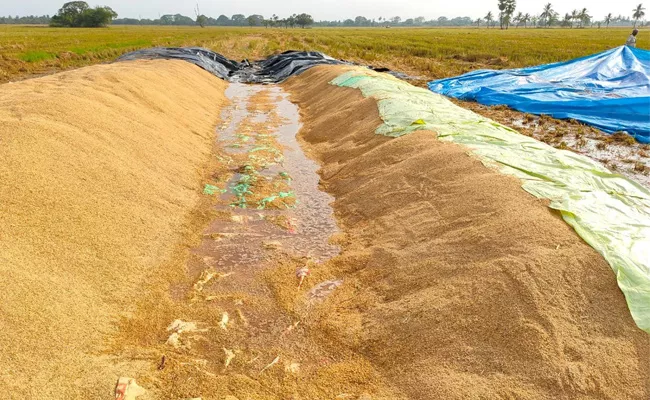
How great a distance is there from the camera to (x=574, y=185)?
364cm

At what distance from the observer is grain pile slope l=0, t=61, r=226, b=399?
227cm

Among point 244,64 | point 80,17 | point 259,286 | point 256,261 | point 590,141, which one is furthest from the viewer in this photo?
point 80,17

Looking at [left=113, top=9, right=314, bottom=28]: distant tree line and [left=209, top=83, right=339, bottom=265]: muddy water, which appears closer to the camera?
[left=209, top=83, right=339, bottom=265]: muddy water

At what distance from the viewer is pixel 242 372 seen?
2.45 metres

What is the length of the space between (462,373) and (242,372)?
133cm

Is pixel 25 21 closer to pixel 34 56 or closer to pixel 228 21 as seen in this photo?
pixel 228 21

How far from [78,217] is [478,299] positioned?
3.30 meters

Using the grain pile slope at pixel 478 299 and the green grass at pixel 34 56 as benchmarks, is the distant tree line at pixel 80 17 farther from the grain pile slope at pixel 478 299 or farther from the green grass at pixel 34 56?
the grain pile slope at pixel 478 299

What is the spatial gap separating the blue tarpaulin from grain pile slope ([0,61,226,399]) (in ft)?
23.1

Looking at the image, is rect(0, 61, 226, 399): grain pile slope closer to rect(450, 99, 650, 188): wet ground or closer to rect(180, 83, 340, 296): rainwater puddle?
rect(180, 83, 340, 296): rainwater puddle

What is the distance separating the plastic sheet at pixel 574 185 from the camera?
100 inches

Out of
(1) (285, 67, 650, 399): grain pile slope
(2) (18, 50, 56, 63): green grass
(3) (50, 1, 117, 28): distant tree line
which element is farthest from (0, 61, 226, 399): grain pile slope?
(3) (50, 1, 117, 28): distant tree line

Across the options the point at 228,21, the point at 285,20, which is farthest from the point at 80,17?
the point at 228,21

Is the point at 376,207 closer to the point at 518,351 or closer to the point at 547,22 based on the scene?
the point at 518,351
